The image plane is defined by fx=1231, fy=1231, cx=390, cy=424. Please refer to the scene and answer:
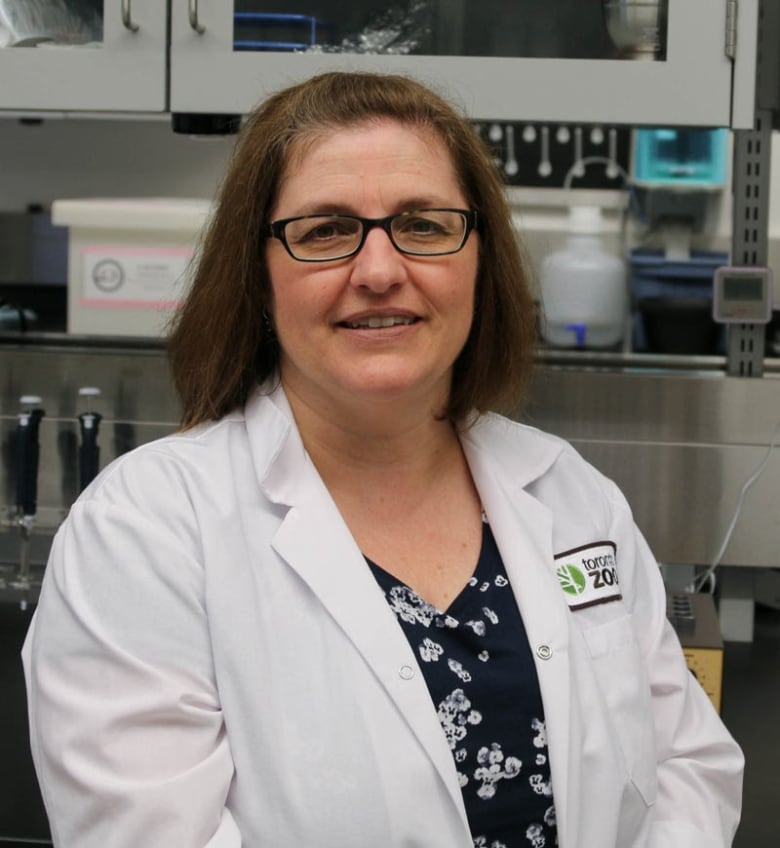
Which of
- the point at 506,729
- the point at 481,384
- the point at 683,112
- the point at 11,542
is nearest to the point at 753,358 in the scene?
the point at 683,112

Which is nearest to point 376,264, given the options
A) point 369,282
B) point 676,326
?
point 369,282

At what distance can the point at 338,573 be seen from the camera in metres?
1.10

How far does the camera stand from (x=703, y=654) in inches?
A: 62.3

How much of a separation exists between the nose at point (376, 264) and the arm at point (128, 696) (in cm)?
28

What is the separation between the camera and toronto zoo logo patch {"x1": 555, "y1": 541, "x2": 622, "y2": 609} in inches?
47.9

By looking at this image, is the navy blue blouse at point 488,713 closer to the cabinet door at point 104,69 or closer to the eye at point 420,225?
the eye at point 420,225

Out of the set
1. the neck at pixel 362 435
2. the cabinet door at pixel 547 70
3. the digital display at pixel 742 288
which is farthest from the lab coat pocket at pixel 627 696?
the digital display at pixel 742 288

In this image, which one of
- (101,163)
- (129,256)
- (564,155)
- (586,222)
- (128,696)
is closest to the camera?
(128,696)

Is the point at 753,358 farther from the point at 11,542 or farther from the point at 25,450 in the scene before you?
the point at 11,542

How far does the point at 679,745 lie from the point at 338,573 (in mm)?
421

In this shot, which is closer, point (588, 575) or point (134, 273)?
point (588, 575)

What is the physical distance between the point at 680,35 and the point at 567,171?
8.92 ft

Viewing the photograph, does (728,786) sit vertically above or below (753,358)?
below

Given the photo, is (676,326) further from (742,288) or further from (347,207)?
(347,207)
